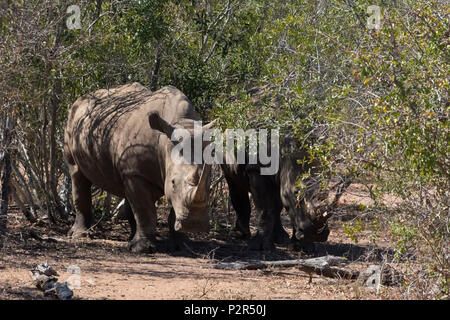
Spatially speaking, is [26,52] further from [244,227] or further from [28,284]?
[244,227]

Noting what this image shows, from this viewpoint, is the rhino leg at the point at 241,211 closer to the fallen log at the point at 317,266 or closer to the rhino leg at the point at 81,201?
the rhino leg at the point at 81,201

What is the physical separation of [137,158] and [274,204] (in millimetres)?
2185

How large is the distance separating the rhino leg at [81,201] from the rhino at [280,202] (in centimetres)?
210

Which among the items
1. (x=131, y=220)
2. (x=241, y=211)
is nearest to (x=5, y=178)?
(x=131, y=220)

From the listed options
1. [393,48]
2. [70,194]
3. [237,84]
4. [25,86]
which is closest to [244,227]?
[237,84]

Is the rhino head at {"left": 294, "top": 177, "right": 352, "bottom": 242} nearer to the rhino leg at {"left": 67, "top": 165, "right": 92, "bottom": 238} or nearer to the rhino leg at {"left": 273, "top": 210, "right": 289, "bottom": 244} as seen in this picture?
the rhino leg at {"left": 273, "top": 210, "right": 289, "bottom": 244}

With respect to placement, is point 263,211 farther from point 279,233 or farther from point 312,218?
point 312,218

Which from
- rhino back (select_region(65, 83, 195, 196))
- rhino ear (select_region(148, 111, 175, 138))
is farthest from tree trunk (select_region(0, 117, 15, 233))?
rhino ear (select_region(148, 111, 175, 138))

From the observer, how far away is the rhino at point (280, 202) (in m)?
10.2

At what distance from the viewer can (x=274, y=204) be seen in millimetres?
11469

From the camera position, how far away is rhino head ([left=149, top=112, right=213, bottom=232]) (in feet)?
30.3


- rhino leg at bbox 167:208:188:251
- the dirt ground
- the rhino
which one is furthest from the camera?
rhino leg at bbox 167:208:188:251

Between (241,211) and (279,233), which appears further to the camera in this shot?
(241,211)

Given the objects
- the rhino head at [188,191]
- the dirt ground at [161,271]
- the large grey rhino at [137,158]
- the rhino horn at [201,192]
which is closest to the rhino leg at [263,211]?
the dirt ground at [161,271]
